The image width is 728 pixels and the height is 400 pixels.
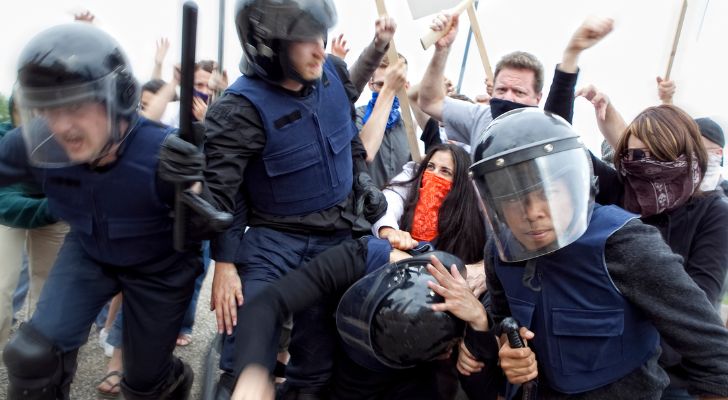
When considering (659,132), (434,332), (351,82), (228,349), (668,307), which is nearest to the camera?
(668,307)

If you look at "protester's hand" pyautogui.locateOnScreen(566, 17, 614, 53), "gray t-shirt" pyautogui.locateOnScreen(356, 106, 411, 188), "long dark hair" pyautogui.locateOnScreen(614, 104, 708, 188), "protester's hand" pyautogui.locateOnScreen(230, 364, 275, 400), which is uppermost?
"protester's hand" pyautogui.locateOnScreen(566, 17, 614, 53)

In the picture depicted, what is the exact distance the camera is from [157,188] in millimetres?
2148

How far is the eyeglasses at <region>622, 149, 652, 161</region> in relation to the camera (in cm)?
214

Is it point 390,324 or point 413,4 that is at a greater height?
point 413,4

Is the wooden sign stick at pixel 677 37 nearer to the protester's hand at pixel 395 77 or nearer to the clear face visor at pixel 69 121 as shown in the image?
the protester's hand at pixel 395 77

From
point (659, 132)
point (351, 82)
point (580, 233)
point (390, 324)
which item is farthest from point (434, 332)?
point (351, 82)

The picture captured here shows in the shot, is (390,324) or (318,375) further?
(318,375)

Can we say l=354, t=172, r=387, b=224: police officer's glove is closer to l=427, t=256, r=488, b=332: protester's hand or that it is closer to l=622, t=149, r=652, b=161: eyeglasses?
l=427, t=256, r=488, b=332: protester's hand

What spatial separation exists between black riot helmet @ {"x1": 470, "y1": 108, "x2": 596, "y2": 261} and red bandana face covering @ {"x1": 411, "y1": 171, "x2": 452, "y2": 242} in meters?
1.01

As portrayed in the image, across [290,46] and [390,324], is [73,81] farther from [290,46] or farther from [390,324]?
[390,324]

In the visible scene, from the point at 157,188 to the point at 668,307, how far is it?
63.6 inches

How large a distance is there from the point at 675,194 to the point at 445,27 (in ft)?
4.29

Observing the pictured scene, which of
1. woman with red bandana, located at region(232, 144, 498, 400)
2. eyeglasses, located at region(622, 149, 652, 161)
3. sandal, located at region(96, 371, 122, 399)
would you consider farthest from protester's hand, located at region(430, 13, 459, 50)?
sandal, located at region(96, 371, 122, 399)

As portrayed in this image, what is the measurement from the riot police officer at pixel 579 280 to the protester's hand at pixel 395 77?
1.17 m
